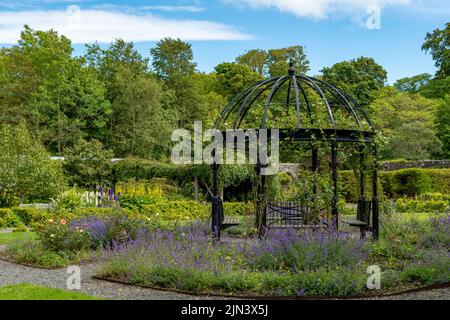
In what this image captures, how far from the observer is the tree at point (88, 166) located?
2311 cm

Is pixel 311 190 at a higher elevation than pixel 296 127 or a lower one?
lower

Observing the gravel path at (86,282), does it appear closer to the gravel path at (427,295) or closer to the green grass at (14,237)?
the green grass at (14,237)

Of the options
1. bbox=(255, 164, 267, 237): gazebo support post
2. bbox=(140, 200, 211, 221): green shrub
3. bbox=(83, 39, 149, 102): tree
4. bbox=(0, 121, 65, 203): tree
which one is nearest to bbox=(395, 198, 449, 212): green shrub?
bbox=(140, 200, 211, 221): green shrub

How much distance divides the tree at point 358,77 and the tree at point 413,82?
7750mm

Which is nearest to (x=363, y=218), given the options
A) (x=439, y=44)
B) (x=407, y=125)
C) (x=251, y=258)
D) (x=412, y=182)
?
(x=251, y=258)

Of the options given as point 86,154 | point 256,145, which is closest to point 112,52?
point 86,154

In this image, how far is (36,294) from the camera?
250 inches

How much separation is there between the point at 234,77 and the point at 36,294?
30.8 meters

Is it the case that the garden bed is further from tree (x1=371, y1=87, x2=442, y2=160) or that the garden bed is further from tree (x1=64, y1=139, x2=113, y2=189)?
tree (x1=371, y1=87, x2=442, y2=160)

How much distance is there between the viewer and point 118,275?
715cm

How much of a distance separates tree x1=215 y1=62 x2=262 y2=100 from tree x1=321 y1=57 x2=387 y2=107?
4.89 meters

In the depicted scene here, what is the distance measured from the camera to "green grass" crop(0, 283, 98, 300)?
242 inches
